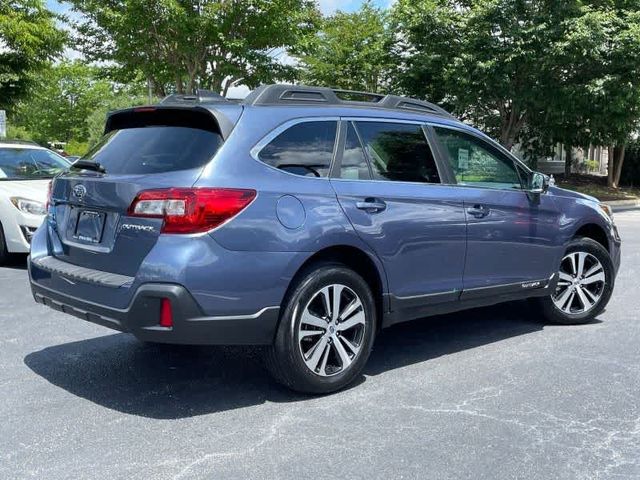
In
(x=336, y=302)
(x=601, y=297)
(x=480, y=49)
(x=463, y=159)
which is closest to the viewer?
(x=336, y=302)

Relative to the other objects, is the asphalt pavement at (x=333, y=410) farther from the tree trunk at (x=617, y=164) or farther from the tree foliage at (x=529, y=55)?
the tree trunk at (x=617, y=164)

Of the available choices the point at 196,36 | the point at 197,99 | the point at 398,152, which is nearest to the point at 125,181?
the point at 197,99

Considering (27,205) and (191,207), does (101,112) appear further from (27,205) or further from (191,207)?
(191,207)

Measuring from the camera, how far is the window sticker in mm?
5266

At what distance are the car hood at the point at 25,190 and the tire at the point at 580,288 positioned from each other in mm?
6138

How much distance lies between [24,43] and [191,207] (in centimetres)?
1936

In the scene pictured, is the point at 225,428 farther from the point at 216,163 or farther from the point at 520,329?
the point at 520,329

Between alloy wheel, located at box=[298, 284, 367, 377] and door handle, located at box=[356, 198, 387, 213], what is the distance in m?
0.51

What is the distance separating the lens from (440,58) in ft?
71.1

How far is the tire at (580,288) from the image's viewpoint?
241 inches

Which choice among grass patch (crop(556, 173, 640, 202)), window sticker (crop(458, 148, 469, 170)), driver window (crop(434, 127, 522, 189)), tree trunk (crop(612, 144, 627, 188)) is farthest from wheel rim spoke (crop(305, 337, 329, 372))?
tree trunk (crop(612, 144, 627, 188))

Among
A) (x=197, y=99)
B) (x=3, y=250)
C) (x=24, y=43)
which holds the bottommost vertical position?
(x=3, y=250)

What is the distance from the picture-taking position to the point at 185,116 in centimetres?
428

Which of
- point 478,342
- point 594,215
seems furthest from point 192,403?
point 594,215
